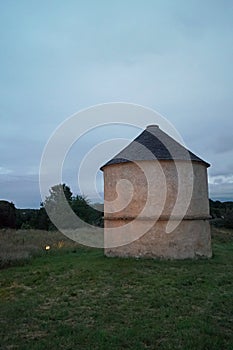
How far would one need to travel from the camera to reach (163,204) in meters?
13.2

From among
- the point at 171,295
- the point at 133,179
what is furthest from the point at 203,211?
the point at 171,295

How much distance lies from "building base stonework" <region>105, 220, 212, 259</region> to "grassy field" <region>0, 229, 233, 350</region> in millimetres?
548

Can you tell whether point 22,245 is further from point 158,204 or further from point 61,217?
point 61,217

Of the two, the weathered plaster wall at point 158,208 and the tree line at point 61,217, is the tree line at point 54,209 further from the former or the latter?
the weathered plaster wall at point 158,208

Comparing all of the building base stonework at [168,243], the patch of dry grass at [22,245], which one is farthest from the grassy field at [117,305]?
the building base stonework at [168,243]

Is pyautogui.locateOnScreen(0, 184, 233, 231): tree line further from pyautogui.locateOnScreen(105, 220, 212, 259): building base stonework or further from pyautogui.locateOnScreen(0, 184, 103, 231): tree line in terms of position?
pyautogui.locateOnScreen(105, 220, 212, 259): building base stonework

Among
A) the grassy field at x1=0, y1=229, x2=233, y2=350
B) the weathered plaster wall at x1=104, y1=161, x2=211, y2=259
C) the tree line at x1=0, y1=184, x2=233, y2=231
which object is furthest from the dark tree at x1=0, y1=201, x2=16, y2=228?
the weathered plaster wall at x1=104, y1=161, x2=211, y2=259

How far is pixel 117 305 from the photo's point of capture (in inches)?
299

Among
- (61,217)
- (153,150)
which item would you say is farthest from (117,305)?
(61,217)

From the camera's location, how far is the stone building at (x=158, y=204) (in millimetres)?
13148

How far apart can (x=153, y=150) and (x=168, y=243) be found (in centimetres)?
364

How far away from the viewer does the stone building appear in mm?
13148

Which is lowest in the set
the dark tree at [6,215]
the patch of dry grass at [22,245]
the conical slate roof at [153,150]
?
the patch of dry grass at [22,245]

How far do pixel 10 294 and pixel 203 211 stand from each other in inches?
326
